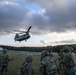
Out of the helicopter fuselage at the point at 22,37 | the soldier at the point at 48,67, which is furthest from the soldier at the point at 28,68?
the helicopter fuselage at the point at 22,37

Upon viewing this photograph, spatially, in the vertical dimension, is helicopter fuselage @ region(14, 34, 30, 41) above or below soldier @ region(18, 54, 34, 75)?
above

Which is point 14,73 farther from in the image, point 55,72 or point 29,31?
point 29,31

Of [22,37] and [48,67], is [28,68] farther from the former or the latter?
[22,37]

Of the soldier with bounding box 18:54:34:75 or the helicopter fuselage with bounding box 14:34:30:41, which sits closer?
the soldier with bounding box 18:54:34:75

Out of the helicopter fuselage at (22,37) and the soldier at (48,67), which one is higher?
the helicopter fuselage at (22,37)

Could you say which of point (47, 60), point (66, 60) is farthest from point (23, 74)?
point (66, 60)

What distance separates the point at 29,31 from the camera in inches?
1784

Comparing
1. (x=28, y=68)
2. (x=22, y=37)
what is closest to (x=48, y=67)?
(x=28, y=68)

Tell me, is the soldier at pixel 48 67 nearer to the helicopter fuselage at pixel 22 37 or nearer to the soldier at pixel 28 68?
the soldier at pixel 28 68

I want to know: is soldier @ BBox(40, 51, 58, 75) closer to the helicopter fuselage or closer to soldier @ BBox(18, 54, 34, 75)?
soldier @ BBox(18, 54, 34, 75)

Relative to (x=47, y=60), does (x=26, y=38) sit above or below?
above

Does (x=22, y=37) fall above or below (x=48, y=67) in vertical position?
above

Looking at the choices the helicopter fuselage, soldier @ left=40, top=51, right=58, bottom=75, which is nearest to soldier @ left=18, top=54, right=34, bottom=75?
soldier @ left=40, top=51, right=58, bottom=75

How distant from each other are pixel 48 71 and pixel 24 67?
84 cm
